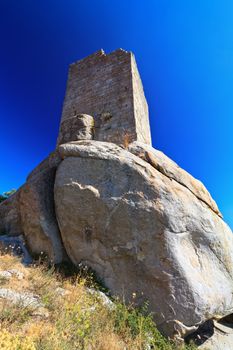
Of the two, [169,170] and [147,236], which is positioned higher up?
[169,170]

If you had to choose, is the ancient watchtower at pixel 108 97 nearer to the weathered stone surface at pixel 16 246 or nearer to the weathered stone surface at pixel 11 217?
the weathered stone surface at pixel 11 217

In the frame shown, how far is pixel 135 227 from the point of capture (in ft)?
14.2

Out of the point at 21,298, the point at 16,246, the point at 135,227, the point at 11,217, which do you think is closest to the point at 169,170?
the point at 135,227

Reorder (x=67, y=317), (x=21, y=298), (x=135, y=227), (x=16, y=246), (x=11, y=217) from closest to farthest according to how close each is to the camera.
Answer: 1. (x=67, y=317)
2. (x=21, y=298)
3. (x=135, y=227)
4. (x=16, y=246)
5. (x=11, y=217)

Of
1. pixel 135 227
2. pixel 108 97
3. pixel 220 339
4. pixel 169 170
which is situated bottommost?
pixel 220 339

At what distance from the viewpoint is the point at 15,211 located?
5996mm

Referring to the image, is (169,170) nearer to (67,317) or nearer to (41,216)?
(41,216)

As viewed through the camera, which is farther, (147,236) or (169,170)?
(169,170)

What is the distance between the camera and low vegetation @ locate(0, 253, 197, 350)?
2527 mm

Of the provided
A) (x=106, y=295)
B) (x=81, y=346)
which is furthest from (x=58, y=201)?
(x=81, y=346)

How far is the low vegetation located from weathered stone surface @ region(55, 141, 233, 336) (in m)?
0.38

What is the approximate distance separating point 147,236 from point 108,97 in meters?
7.11

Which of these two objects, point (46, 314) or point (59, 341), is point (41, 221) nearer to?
point (46, 314)

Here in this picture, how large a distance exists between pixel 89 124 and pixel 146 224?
176 inches
